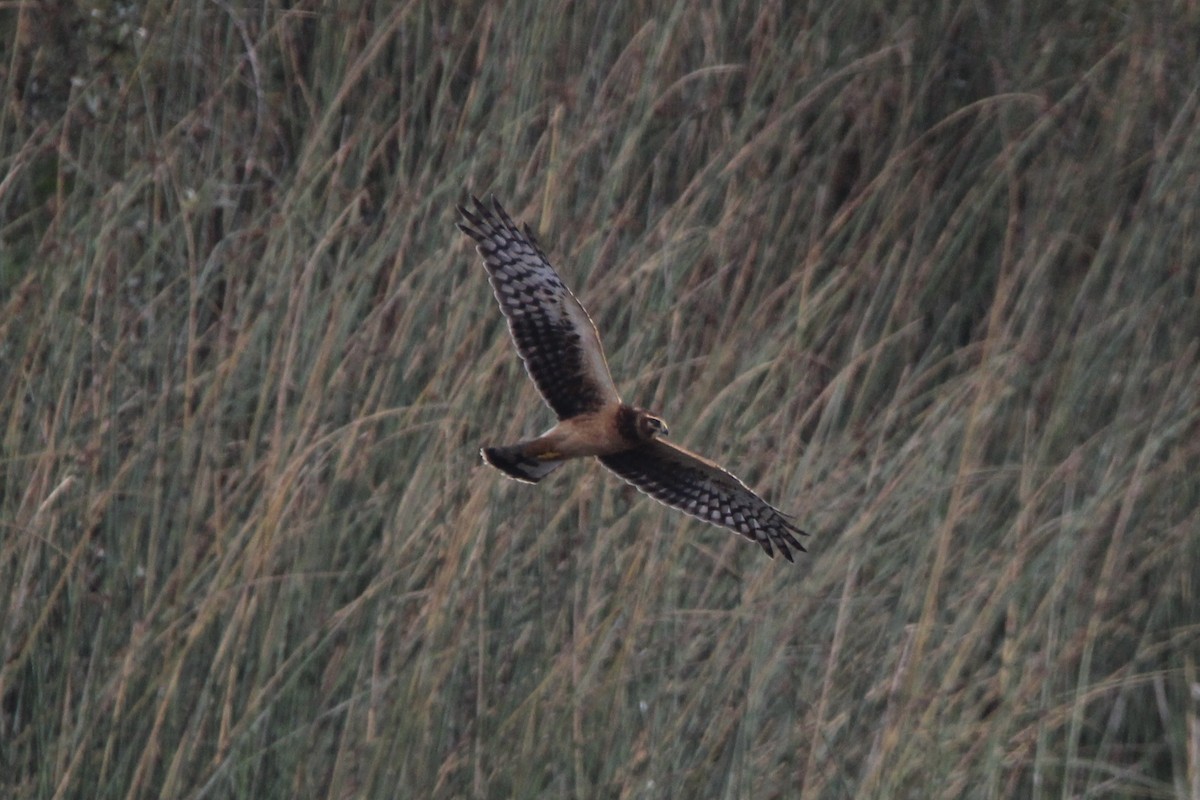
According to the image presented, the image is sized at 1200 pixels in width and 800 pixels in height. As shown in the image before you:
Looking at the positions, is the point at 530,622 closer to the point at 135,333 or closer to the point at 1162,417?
the point at 135,333

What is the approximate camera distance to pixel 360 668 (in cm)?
348

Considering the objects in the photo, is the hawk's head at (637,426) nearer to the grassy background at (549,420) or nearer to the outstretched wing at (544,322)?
the outstretched wing at (544,322)

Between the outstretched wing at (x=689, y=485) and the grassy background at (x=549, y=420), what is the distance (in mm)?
184

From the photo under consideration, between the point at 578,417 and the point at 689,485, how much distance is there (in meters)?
0.29

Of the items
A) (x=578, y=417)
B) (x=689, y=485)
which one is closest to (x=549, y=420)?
(x=689, y=485)

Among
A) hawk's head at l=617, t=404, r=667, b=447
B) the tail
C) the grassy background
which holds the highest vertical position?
hawk's head at l=617, t=404, r=667, b=447

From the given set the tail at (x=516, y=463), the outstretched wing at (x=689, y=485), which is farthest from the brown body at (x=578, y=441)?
the outstretched wing at (x=689, y=485)

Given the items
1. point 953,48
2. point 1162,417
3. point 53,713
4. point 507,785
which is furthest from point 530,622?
point 953,48

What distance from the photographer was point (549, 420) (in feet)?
12.6

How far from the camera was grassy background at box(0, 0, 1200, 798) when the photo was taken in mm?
3438

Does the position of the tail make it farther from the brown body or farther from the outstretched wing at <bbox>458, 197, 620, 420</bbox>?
the outstretched wing at <bbox>458, 197, 620, 420</bbox>

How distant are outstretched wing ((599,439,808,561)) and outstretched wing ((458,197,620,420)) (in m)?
0.15

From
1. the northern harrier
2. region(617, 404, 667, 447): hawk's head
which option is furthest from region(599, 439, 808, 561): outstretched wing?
region(617, 404, 667, 447): hawk's head

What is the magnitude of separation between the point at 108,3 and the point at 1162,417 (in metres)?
2.44
